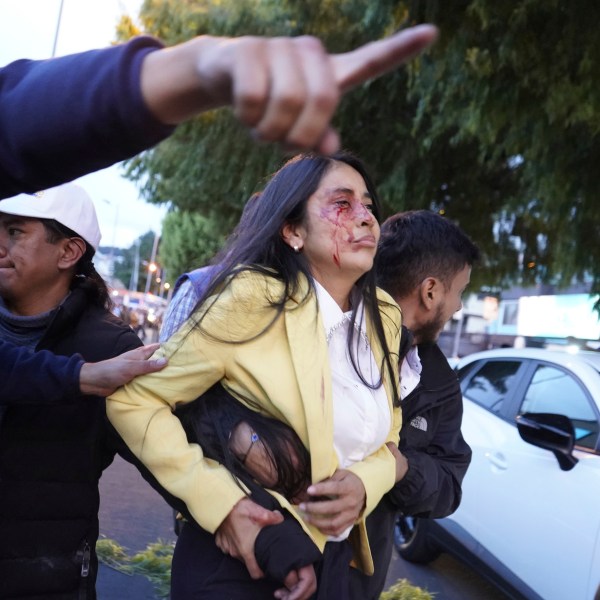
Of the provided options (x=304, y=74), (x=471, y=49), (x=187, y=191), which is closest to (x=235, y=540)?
(x=304, y=74)

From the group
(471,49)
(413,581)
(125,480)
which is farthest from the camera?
(125,480)

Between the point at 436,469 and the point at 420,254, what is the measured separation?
0.72 m

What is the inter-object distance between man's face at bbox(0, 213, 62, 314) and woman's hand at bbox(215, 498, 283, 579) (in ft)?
3.09

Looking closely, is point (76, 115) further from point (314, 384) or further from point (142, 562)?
point (142, 562)

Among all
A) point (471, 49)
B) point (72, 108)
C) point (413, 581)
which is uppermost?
point (471, 49)

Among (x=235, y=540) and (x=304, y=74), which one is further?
(x=235, y=540)

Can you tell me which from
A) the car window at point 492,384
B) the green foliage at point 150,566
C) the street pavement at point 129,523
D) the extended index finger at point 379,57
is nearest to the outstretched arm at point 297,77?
the extended index finger at point 379,57

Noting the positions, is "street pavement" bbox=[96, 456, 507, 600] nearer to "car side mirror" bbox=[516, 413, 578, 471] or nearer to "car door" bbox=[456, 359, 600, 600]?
"car door" bbox=[456, 359, 600, 600]

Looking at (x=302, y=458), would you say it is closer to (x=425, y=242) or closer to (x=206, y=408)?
(x=206, y=408)

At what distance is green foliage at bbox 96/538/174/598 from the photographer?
4.12m

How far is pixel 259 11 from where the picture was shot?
9.34 meters

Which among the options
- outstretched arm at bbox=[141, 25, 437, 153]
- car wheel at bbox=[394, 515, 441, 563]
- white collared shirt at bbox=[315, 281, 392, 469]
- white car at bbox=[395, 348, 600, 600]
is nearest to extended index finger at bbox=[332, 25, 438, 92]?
outstretched arm at bbox=[141, 25, 437, 153]

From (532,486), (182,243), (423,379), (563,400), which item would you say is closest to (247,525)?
(423,379)

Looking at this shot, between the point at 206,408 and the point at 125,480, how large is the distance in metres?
5.83
